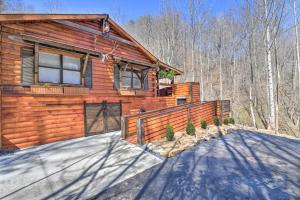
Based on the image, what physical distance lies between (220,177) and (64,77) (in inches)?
255

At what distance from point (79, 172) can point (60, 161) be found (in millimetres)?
1027

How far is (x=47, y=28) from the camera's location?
689 cm

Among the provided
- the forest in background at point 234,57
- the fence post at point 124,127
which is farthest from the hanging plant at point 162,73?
the forest in background at point 234,57

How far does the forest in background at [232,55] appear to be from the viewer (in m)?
20.0

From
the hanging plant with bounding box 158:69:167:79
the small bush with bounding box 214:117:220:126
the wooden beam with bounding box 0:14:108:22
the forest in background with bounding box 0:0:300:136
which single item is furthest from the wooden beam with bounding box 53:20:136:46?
the forest in background with bounding box 0:0:300:136

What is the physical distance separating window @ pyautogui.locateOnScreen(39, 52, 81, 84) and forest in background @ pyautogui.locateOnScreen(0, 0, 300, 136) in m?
16.6

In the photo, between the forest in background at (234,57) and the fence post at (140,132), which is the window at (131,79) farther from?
the forest in background at (234,57)

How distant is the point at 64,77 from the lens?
737 centimetres

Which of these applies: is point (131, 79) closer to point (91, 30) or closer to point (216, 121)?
point (91, 30)

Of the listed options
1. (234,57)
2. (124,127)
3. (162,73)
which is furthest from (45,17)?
(234,57)

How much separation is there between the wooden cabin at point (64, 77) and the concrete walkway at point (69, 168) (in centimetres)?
89

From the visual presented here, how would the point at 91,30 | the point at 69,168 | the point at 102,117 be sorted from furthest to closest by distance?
the point at 102,117, the point at 91,30, the point at 69,168

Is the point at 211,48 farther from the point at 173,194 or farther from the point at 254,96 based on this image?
the point at 173,194

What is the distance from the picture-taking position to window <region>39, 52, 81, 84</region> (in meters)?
6.76
